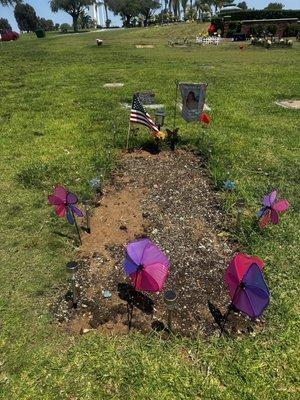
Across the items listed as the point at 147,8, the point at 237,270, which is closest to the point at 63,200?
the point at 237,270

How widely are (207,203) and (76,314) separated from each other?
3061 mm

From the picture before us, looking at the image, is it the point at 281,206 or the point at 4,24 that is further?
the point at 4,24

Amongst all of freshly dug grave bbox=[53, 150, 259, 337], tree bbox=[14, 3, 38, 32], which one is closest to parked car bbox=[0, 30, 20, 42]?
freshly dug grave bbox=[53, 150, 259, 337]

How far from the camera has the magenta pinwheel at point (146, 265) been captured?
3990 millimetres

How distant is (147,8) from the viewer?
9525 cm

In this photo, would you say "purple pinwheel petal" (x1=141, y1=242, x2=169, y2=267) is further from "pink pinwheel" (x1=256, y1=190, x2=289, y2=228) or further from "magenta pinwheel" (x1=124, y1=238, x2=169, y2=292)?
"pink pinwheel" (x1=256, y1=190, x2=289, y2=228)

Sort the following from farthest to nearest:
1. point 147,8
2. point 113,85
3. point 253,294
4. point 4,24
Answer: point 4,24 → point 147,8 → point 113,85 → point 253,294

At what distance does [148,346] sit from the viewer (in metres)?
3.85

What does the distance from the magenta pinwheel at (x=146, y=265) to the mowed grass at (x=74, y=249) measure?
0.57 meters

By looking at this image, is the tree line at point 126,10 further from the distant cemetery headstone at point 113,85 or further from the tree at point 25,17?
the distant cemetery headstone at point 113,85

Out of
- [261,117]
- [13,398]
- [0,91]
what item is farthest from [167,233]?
[0,91]

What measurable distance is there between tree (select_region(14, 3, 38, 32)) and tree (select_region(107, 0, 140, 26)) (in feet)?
80.4

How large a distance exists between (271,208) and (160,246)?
5.44 feet

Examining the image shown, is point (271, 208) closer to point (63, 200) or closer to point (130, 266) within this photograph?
point (130, 266)
